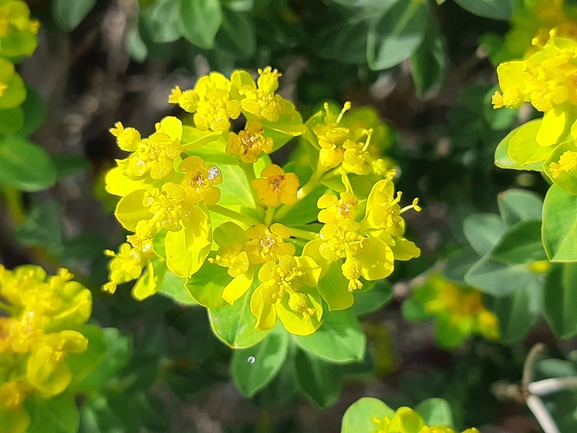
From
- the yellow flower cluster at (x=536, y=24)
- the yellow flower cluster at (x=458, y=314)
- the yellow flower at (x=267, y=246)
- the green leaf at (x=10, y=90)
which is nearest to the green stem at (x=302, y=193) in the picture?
the yellow flower at (x=267, y=246)

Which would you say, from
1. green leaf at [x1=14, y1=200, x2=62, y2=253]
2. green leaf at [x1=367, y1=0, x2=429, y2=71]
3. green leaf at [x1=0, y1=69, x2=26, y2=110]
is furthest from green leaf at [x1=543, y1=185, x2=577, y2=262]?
green leaf at [x1=14, y1=200, x2=62, y2=253]

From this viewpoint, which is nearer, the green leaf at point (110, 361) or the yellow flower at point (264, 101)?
the yellow flower at point (264, 101)

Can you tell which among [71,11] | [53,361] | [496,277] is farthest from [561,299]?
[71,11]

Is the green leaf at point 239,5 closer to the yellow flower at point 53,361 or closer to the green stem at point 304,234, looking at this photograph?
the green stem at point 304,234

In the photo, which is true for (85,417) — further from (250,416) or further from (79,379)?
(250,416)

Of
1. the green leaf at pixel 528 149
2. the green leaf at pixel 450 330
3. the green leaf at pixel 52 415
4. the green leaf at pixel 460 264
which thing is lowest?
the green leaf at pixel 450 330
